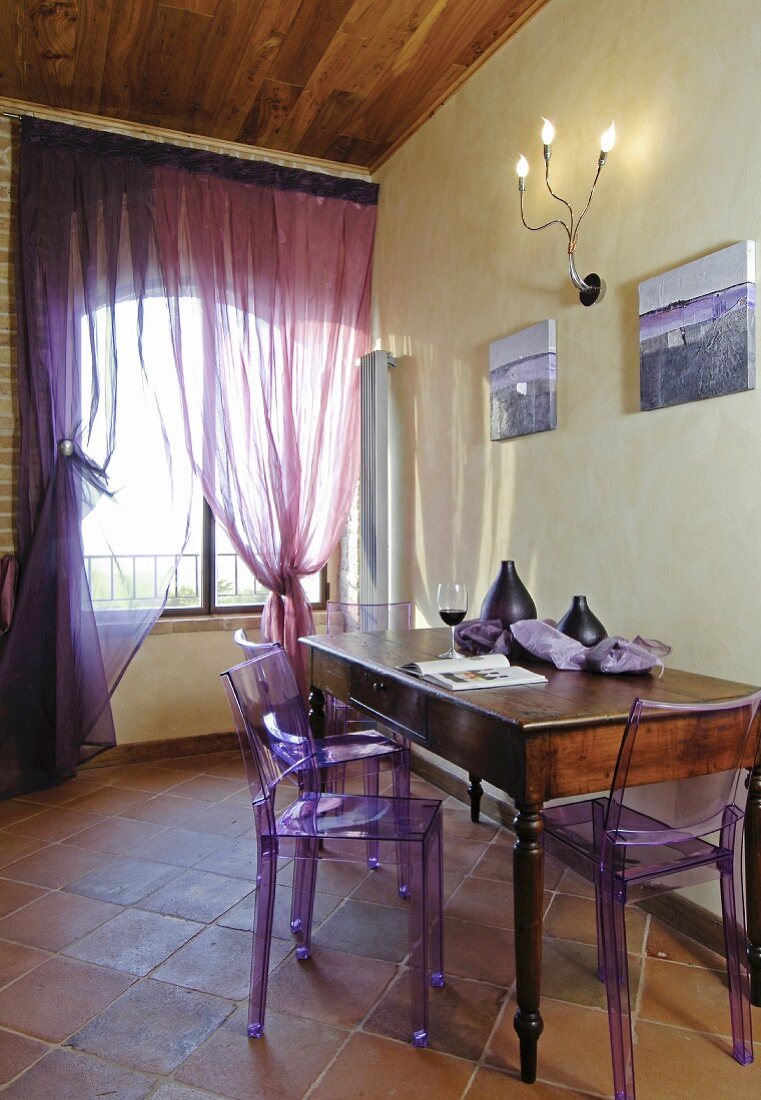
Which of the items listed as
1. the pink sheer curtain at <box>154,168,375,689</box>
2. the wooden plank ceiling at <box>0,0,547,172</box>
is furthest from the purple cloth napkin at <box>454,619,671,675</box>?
the wooden plank ceiling at <box>0,0,547,172</box>

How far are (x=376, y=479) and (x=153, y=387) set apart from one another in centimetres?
119

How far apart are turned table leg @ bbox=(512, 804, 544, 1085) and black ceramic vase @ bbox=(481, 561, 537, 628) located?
38.2 inches

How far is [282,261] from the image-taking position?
13.6ft

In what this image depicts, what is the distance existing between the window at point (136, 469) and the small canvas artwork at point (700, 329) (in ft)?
7.76

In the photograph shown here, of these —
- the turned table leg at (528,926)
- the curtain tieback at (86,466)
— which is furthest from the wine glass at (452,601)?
the curtain tieback at (86,466)

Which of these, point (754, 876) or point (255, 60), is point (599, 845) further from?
point (255, 60)

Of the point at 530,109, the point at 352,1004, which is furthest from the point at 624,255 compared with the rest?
the point at 352,1004

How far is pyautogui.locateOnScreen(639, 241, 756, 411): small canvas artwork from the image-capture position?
2.07 metres

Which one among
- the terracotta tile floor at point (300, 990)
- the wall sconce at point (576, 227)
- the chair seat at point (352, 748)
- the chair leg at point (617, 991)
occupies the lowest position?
the terracotta tile floor at point (300, 990)

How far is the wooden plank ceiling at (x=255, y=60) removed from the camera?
3012 millimetres

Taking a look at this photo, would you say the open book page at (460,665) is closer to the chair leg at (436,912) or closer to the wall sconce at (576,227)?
the chair leg at (436,912)

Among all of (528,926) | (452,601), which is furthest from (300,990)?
(452,601)

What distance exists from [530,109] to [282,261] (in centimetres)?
158

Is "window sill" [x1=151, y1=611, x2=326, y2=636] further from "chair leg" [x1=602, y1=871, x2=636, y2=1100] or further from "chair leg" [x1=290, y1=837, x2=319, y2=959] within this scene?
"chair leg" [x1=602, y1=871, x2=636, y2=1100]
